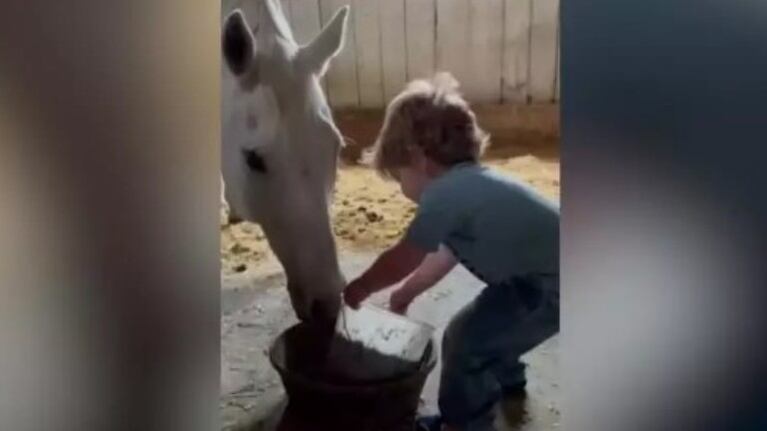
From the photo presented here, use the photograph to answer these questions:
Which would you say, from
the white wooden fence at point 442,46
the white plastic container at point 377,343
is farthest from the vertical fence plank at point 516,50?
the white plastic container at point 377,343

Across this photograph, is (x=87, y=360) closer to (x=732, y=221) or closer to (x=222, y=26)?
(x=222, y=26)

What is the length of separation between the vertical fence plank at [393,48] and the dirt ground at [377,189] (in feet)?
0.12

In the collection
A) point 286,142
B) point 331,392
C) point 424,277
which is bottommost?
point 331,392

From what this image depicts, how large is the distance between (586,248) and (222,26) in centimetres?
38

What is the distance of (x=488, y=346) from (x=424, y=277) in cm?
8

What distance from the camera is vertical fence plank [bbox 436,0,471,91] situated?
1.00 metres

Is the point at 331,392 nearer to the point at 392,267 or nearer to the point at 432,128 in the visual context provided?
the point at 392,267

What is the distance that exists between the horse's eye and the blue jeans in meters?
0.22

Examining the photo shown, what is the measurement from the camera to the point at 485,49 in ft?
3.27

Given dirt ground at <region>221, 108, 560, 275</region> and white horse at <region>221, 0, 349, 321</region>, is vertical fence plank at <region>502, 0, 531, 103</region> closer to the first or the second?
dirt ground at <region>221, 108, 560, 275</region>

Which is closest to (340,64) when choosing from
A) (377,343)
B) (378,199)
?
(378,199)

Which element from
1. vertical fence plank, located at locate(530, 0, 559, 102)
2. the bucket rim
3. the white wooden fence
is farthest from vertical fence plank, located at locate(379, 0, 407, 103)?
the bucket rim

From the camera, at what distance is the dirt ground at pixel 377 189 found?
98cm

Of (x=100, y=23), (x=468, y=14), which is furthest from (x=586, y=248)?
(x=100, y=23)
